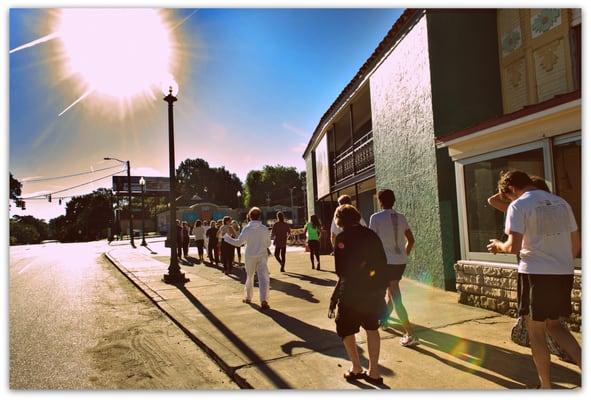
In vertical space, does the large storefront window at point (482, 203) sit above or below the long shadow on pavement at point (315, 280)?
above

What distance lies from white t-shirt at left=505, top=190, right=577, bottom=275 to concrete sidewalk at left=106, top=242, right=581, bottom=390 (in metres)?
1.08

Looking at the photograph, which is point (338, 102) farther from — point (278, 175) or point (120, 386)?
point (278, 175)

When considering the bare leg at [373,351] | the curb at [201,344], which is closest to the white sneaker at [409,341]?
the bare leg at [373,351]

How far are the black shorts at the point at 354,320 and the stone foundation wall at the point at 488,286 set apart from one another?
2.86 meters

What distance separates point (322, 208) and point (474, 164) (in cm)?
Answer: 1342

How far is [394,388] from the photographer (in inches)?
136

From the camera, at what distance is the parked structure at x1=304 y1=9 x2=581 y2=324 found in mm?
5246

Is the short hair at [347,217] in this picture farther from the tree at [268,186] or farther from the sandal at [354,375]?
the tree at [268,186]

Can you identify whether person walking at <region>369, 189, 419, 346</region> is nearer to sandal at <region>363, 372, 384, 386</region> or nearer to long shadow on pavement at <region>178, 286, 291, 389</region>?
sandal at <region>363, 372, 384, 386</region>

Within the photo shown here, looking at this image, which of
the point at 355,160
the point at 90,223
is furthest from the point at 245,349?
the point at 90,223

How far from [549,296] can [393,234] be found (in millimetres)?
1868

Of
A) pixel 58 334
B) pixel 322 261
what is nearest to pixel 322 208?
pixel 322 261

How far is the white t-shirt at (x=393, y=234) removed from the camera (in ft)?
15.5

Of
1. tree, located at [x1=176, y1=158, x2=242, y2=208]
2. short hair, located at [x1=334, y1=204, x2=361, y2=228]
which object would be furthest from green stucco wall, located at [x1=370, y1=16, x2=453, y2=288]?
tree, located at [x1=176, y1=158, x2=242, y2=208]
